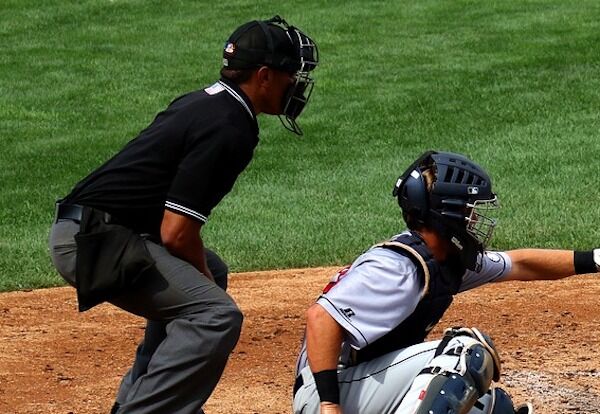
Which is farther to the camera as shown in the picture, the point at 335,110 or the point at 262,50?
the point at 335,110

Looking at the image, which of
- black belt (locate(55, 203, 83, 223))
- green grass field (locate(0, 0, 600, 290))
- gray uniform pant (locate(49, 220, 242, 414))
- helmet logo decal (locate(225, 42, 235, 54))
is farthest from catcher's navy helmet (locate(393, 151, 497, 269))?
green grass field (locate(0, 0, 600, 290))

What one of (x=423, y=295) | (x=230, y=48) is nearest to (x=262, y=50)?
(x=230, y=48)

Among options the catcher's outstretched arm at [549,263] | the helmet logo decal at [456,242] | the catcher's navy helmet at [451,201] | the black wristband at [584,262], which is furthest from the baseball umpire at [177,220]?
the black wristband at [584,262]

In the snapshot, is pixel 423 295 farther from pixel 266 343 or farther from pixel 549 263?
pixel 266 343

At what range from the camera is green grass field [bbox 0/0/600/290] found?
30.3ft

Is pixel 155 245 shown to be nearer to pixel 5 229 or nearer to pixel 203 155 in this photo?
pixel 203 155

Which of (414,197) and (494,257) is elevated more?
(414,197)

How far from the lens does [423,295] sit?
416 cm

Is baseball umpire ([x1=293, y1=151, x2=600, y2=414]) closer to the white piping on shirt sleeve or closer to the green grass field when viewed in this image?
the white piping on shirt sleeve

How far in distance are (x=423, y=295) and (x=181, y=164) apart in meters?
1.05

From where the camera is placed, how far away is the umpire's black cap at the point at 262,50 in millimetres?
4789

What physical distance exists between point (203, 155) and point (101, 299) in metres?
0.67

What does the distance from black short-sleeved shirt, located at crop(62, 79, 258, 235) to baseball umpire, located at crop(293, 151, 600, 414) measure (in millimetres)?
635

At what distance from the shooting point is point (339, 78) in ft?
48.2
